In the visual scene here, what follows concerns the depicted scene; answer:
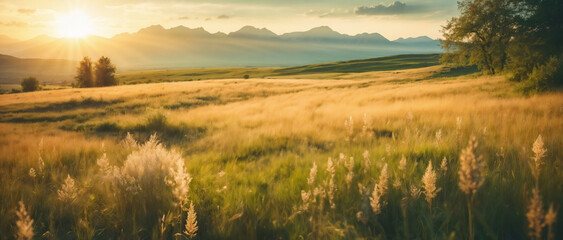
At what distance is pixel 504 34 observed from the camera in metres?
31.8

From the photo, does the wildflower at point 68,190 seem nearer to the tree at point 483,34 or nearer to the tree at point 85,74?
the tree at point 483,34

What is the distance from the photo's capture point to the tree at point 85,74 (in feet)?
207

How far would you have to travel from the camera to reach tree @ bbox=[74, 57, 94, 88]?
62969 millimetres

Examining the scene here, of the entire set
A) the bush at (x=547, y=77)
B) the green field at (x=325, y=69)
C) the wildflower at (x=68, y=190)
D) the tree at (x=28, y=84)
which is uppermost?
the green field at (x=325, y=69)

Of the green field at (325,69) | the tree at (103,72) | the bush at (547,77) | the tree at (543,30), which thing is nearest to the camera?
the bush at (547,77)

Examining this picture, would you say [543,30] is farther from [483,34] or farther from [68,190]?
[68,190]

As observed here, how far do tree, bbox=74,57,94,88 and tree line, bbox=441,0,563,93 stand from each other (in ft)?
255

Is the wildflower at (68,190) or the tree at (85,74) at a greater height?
the tree at (85,74)

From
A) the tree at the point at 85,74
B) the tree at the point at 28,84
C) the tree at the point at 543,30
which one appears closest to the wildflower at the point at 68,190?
the tree at the point at 543,30

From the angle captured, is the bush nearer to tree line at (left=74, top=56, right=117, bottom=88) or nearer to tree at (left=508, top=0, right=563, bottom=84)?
tree at (left=508, top=0, right=563, bottom=84)

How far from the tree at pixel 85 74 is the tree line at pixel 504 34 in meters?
77.7

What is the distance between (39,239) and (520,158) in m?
4.94

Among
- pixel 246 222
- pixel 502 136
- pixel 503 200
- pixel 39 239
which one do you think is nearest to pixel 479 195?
pixel 503 200

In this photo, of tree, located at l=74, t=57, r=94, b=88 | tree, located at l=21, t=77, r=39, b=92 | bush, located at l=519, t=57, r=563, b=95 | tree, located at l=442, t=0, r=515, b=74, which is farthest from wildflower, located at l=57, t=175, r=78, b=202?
tree, located at l=21, t=77, r=39, b=92
